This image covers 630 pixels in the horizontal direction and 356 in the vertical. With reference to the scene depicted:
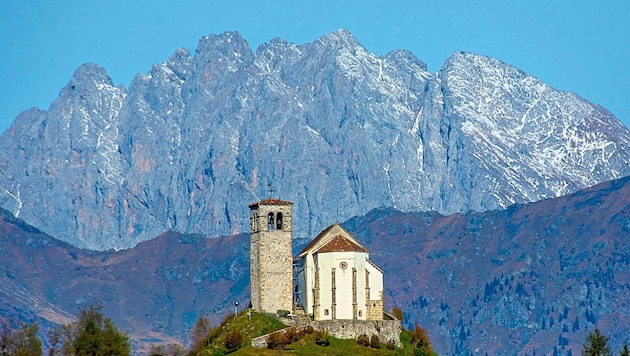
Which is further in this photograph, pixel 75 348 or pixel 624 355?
pixel 75 348

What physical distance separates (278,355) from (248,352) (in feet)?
14.3

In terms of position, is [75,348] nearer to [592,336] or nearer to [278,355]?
[278,355]

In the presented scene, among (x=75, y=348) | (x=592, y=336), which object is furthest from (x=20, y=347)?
(x=592, y=336)

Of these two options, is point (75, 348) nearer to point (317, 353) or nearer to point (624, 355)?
point (317, 353)

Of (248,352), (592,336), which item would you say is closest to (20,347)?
(248,352)

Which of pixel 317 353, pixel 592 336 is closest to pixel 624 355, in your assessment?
pixel 592 336

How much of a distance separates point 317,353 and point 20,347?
32674 mm

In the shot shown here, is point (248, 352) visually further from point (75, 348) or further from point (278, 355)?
point (75, 348)

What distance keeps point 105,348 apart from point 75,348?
3.51 m

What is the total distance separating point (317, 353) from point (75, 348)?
26670mm

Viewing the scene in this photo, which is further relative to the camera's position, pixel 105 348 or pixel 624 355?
pixel 105 348

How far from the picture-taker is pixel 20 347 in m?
198

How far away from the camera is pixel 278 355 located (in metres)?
197

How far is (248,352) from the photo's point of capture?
199750mm
